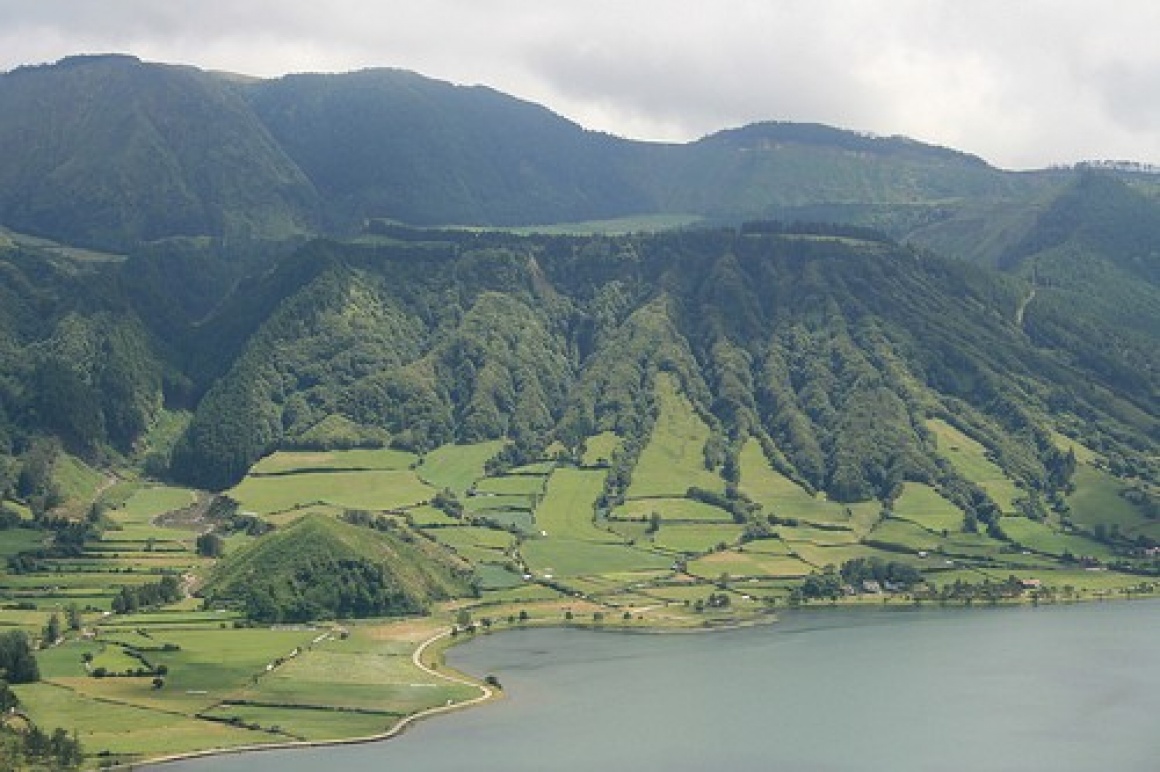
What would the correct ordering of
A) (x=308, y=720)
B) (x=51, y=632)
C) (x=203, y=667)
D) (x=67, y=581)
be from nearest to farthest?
(x=308, y=720) < (x=203, y=667) < (x=51, y=632) < (x=67, y=581)

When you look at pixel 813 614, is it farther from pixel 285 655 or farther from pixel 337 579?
pixel 285 655

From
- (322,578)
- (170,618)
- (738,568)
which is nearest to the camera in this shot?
(170,618)

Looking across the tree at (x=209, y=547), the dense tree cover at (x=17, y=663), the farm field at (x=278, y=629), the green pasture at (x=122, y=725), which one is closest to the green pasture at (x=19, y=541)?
the farm field at (x=278, y=629)

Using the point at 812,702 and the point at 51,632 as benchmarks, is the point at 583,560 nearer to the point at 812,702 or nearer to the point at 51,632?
the point at 812,702

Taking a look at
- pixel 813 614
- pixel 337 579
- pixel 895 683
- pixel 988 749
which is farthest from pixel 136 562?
pixel 988 749

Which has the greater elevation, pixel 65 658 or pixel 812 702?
pixel 65 658

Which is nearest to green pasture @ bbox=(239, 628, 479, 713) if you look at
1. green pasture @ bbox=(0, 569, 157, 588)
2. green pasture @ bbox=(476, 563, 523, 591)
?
green pasture @ bbox=(0, 569, 157, 588)

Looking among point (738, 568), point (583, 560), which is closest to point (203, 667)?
point (583, 560)

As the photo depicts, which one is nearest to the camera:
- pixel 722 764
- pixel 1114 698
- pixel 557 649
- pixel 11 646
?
pixel 722 764
